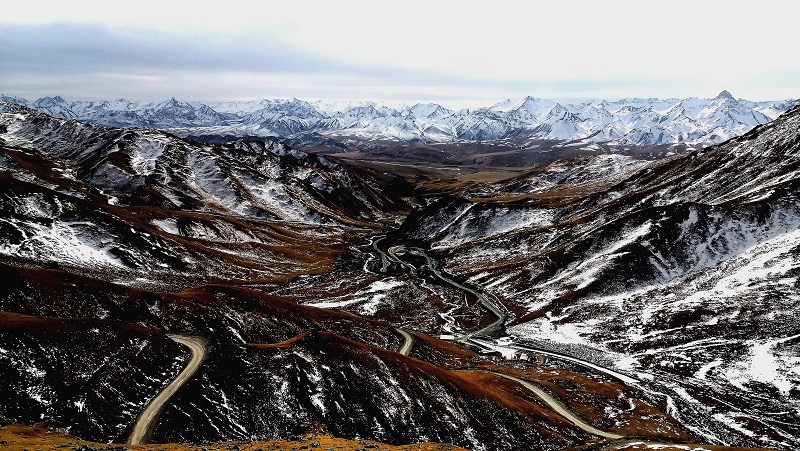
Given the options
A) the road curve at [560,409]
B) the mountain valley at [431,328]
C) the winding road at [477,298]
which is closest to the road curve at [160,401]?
the mountain valley at [431,328]

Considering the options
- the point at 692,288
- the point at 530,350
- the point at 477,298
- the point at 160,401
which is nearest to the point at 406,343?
the point at 530,350

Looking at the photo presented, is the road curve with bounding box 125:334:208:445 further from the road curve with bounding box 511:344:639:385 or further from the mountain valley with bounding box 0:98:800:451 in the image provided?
the road curve with bounding box 511:344:639:385

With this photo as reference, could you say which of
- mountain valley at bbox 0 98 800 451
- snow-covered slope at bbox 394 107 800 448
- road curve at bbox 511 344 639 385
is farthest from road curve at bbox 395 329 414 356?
snow-covered slope at bbox 394 107 800 448

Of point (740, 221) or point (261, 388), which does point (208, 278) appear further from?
point (740, 221)

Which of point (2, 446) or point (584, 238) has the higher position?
point (2, 446)

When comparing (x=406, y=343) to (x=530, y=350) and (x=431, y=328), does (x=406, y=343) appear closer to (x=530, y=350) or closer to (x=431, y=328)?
(x=431, y=328)

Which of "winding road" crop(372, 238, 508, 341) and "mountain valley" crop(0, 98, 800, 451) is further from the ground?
"mountain valley" crop(0, 98, 800, 451)

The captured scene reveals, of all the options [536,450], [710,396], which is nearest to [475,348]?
[710,396]
